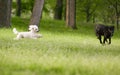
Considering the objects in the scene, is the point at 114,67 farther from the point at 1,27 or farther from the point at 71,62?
the point at 1,27

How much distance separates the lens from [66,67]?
855 centimetres

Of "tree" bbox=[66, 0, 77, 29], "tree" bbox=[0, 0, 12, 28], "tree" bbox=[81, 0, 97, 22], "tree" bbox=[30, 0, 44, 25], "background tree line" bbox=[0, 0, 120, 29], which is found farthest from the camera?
"tree" bbox=[81, 0, 97, 22]

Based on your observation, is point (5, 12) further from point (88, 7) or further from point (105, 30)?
point (88, 7)

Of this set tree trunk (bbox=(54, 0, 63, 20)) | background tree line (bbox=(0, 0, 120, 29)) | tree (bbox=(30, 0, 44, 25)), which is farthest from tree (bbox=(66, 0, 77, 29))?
tree trunk (bbox=(54, 0, 63, 20))

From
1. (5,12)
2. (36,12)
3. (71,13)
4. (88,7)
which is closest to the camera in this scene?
(5,12)

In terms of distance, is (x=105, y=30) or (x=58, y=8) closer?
(x=105, y=30)

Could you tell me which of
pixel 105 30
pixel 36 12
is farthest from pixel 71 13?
pixel 105 30

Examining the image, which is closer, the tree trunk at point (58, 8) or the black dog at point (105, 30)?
the black dog at point (105, 30)

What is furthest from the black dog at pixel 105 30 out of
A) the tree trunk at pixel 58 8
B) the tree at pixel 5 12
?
the tree trunk at pixel 58 8

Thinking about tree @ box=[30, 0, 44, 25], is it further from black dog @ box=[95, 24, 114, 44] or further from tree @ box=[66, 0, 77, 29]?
black dog @ box=[95, 24, 114, 44]

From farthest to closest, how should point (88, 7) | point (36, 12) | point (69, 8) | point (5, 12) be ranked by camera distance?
point (88, 7) → point (69, 8) → point (36, 12) → point (5, 12)

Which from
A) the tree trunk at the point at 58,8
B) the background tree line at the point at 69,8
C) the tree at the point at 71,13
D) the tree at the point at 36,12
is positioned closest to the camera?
the background tree line at the point at 69,8

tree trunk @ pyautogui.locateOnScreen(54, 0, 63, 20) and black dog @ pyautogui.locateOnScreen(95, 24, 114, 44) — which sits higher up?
black dog @ pyautogui.locateOnScreen(95, 24, 114, 44)

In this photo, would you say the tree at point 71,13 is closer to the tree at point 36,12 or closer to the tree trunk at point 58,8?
the tree at point 36,12
